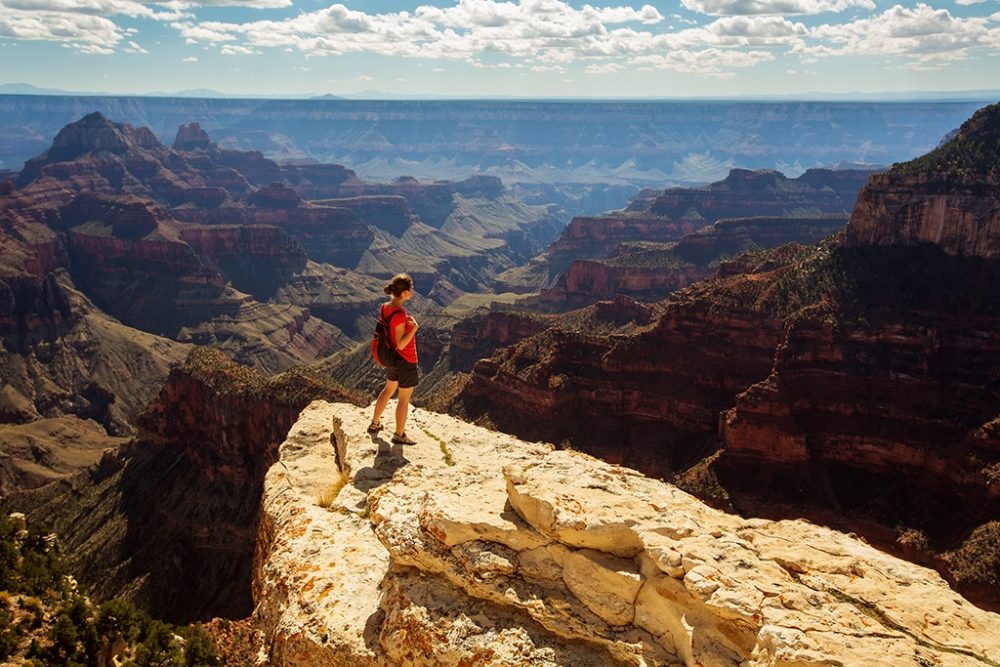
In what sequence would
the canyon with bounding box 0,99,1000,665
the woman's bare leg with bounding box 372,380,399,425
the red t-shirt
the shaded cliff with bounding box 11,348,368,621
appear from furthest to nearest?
the shaded cliff with bounding box 11,348,368,621
the woman's bare leg with bounding box 372,380,399,425
the red t-shirt
the canyon with bounding box 0,99,1000,665

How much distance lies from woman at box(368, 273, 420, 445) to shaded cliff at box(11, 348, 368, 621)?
150 feet

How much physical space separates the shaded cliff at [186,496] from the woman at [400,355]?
150 feet

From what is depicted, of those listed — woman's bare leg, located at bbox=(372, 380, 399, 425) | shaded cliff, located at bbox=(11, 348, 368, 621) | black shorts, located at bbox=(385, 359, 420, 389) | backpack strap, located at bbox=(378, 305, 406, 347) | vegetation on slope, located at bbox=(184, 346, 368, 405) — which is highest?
backpack strap, located at bbox=(378, 305, 406, 347)

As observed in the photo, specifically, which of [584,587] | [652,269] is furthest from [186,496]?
[652,269]

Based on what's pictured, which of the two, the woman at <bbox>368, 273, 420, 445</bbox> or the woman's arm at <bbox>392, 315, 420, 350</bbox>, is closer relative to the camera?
the woman at <bbox>368, 273, 420, 445</bbox>

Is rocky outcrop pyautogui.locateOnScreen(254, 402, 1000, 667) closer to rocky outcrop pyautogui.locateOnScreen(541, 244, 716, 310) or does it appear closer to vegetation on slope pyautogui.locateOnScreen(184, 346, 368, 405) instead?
vegetation on slope pyautogui.locateOnScreen(184, 346, 368, 405)

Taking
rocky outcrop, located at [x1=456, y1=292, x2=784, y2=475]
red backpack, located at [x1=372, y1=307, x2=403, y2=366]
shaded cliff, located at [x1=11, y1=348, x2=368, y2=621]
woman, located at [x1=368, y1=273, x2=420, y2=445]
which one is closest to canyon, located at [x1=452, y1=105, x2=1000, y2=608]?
rocky outcrop, located at [x1=456, y1=292, x2=784, y2=475]

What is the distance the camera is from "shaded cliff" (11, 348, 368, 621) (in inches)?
2608

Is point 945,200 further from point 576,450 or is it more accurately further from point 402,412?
point 402,412

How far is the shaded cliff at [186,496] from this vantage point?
66.2 metres

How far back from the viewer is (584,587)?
12984mm

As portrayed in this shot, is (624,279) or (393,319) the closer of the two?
(393,319)

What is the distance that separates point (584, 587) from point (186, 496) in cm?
7085

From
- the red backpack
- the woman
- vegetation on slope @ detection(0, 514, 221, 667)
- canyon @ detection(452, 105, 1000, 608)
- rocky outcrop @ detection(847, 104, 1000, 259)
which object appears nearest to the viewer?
the woman
